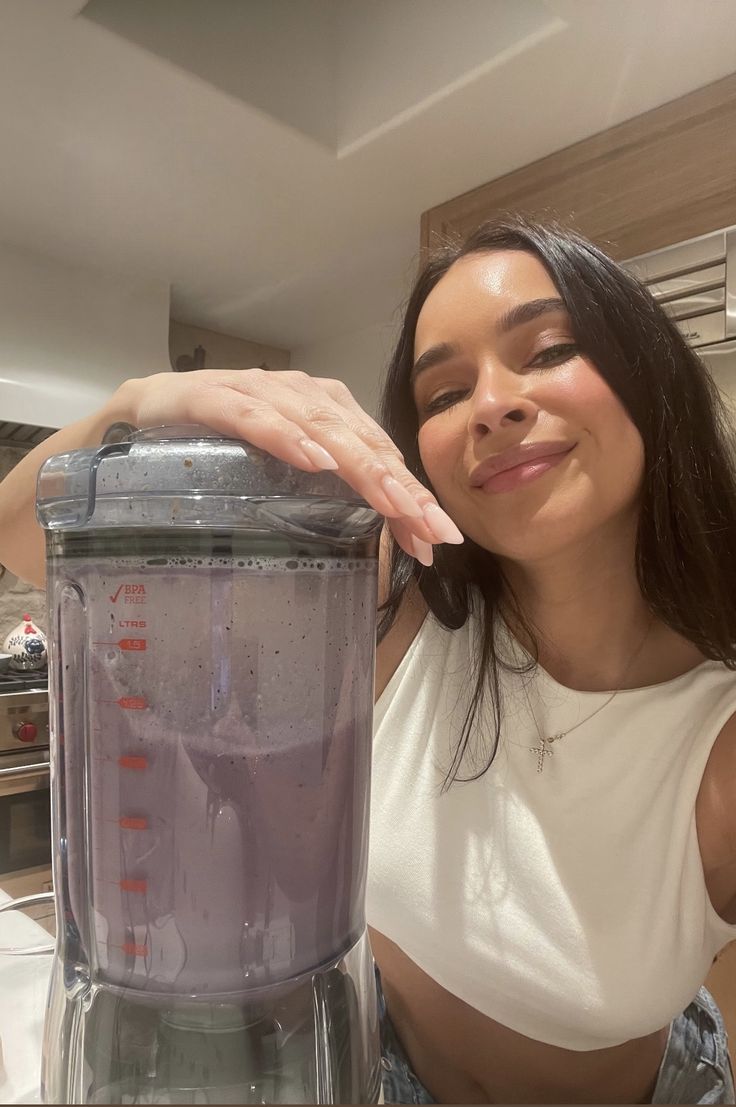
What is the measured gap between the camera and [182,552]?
0.73 feet

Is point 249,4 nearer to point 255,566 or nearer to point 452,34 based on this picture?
point 452,34

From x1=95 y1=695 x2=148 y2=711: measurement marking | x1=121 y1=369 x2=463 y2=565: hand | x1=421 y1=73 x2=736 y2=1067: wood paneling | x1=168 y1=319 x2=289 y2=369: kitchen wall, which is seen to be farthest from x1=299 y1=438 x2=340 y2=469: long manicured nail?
x1=168 y1=319 x2=289 y2=369: kitchen wall

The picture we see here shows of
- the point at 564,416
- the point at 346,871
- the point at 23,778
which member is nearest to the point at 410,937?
the point at 346,871

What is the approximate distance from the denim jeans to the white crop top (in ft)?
0.20

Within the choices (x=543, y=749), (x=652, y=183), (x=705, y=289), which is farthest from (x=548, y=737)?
(x=652, y=183)

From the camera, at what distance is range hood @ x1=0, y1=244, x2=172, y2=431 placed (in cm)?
118

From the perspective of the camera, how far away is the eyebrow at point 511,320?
47cm

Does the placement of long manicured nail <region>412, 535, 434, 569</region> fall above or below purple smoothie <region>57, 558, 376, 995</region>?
above

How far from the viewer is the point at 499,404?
44 centimetres

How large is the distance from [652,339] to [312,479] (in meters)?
0.42

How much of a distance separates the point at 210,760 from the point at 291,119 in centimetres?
62

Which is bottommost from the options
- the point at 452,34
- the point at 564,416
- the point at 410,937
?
the point at 410,937

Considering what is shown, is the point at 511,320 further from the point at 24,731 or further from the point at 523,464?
the point at 24,731

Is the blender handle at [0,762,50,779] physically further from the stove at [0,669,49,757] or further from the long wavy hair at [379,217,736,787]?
the long wavy hair at [379,217,736,787]
